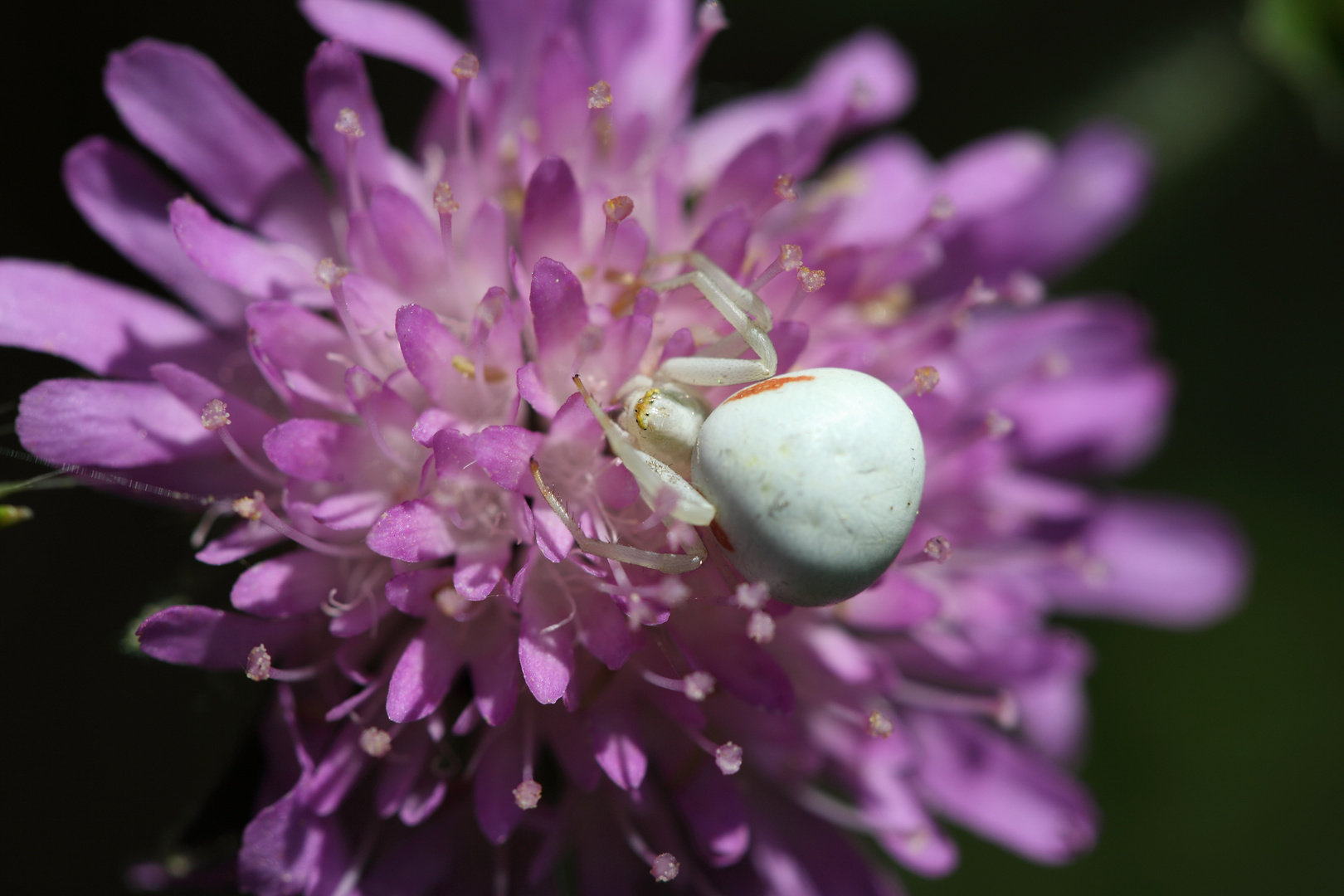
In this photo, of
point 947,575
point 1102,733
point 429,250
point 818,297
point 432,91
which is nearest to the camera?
point 429,250

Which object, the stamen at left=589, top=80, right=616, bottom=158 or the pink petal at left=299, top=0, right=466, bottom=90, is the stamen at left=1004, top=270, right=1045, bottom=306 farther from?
the pink petal at left=299, top=0, right=466, bottom=90

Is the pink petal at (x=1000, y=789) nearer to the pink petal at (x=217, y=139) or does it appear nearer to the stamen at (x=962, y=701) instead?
the stamen at (x=962, y=701)

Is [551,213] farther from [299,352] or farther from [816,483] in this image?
[816,483]

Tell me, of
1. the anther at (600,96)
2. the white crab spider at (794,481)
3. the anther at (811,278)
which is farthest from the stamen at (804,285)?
the anther at (600,96)

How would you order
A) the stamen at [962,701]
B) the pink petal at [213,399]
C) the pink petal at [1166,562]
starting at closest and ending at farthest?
the pink petal at [213,399]
the stamen at [962,701]
the pink petal at [1166,562]

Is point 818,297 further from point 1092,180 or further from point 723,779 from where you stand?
point 1092,180

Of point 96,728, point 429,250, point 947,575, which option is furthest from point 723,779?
point 96,728

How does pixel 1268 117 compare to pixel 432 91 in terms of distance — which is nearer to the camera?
pixel 1268 117
